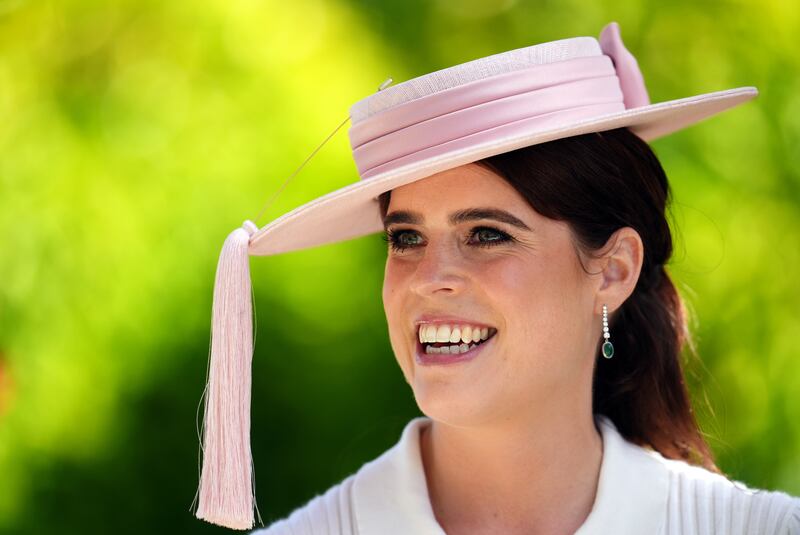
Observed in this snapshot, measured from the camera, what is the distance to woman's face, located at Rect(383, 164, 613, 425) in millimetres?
2422

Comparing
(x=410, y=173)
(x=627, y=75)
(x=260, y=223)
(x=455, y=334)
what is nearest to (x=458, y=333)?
(x=455, y=334)

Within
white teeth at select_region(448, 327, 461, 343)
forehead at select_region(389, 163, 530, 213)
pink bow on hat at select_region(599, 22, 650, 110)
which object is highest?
pink bow on hat at select_region(599, 22, 650, 110)

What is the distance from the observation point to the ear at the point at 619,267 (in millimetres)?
2615

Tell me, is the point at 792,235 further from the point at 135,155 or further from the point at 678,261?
the point at 135,155

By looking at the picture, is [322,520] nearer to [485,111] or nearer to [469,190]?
[469,190]

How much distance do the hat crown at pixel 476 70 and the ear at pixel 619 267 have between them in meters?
0.42

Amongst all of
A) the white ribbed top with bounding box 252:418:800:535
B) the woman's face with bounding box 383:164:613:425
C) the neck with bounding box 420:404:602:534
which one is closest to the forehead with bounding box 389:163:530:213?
the woman's face with bounding box 383:164:613:425

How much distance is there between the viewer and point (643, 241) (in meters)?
2.72

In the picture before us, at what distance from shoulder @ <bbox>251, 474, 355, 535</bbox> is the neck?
0.20 m

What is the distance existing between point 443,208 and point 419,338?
0.28 meters

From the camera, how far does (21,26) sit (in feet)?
11.6

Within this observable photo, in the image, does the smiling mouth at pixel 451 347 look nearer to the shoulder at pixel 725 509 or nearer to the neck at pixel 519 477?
the neck at pixel 519 477

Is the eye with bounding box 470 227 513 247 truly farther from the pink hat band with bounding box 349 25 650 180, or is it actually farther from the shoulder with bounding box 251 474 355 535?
the shoulder with bounding box 251 474 355 535

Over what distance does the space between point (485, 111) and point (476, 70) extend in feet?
0.29
